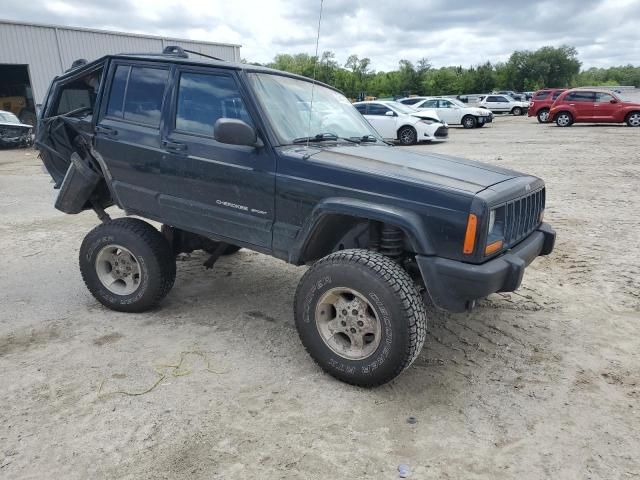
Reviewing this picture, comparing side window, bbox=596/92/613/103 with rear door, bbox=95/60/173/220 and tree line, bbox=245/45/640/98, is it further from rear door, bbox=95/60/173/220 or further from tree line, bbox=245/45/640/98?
tree line, bbox=245/45/640/98

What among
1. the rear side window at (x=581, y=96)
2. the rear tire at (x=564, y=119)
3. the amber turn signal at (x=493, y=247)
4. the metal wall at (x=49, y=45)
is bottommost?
the rear tire at (x=564, y=119)

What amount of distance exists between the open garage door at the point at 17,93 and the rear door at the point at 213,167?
23.0m

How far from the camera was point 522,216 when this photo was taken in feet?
11.4

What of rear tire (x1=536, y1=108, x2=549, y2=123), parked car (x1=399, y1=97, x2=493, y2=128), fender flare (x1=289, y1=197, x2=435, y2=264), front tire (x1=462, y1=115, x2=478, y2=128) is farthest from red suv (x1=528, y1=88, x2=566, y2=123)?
fender flare (x1=289, y1=197, x2=435, y2=264)

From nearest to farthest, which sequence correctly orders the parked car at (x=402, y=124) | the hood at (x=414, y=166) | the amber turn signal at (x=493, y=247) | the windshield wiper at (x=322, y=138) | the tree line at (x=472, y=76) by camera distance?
1. the amber turn signal at (x=493, y=247)
2. the hood at (x=414, y=166)
3. the windshield wiper at (x=322, y=138)
4. the parked car at (x=402, y=124)
5. the tree line at (x=472, y=76)

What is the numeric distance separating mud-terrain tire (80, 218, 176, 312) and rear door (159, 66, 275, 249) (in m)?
0.33

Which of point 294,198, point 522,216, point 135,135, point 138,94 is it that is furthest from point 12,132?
point 522,216

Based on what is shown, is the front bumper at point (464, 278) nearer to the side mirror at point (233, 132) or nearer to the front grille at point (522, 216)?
the front grille at point (522, 216)

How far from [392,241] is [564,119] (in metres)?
24.5

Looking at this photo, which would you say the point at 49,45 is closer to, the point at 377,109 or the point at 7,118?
the point at 7,118

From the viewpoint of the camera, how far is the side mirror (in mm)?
3256

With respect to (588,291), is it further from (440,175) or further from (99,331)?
(99,331)

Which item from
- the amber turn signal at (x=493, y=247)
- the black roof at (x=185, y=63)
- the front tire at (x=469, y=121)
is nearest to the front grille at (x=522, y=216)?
the amber turn signal at (x=493, y=247)

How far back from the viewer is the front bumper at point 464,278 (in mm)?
2859
